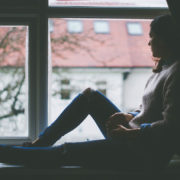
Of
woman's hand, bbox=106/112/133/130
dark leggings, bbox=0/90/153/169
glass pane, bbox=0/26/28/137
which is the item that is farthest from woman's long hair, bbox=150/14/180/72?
glass pane, bbox=0/26/28/137

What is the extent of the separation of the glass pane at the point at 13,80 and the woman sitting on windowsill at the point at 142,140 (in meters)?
0.51

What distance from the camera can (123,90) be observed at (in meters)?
2.66

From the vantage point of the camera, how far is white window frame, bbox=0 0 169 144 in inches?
68.8

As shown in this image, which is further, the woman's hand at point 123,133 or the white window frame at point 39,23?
the white window frame at point 39,23

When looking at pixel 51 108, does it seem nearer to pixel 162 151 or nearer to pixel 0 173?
pixel 0 173

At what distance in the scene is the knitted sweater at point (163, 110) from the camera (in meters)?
1.19

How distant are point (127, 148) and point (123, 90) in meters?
1.38

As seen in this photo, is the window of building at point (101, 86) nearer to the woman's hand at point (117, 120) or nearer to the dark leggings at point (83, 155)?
the woman's hand at point (117, 120)

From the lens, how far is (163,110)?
1308mm

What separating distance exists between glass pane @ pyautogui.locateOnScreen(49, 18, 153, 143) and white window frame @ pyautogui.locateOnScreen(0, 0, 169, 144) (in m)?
0.11

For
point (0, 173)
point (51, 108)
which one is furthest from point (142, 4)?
point (0, 173)

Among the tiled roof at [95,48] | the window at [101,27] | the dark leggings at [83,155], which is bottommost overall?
the dark leggings at [83,155]

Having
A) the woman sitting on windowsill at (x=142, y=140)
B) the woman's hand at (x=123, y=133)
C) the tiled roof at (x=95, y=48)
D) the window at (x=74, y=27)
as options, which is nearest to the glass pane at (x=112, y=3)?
the tiled roof at (x=95, y=48)

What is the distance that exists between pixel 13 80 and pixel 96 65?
0.89m
